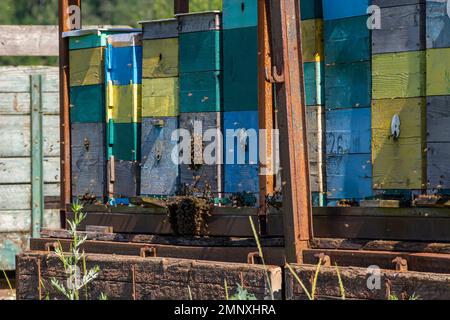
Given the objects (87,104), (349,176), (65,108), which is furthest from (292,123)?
(65,108)

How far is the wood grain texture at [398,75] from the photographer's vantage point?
25.6ft

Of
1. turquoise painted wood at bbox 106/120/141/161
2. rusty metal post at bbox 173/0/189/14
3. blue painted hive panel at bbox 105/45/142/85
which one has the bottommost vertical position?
turquoise painted wood at bbox 106/120/141/161

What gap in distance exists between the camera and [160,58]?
9648mm

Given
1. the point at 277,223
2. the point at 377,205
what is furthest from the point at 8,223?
the point at 377,205

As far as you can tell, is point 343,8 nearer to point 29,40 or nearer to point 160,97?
point 160,97

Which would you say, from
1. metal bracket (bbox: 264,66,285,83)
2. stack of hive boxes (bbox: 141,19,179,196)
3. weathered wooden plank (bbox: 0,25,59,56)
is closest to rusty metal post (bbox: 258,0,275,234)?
metal bracket (bbox: 264,66,285,83)

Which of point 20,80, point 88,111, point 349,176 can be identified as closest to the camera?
point 349,176

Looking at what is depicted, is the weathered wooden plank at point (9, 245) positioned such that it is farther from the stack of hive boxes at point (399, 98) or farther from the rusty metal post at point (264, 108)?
the stack of hive boxes at point (399, 98)

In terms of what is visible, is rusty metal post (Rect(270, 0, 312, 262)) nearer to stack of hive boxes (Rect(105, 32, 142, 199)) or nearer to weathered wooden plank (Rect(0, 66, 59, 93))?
stack of hive boxes (Rect(105, 32, 142, 199))

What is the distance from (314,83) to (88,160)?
9.66ft

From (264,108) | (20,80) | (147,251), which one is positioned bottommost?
(147,251)

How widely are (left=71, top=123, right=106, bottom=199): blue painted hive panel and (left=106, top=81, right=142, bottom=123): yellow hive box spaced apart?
0.20 metres

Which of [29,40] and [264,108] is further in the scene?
[29,40]

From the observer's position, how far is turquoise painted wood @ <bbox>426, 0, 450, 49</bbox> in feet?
25.0
